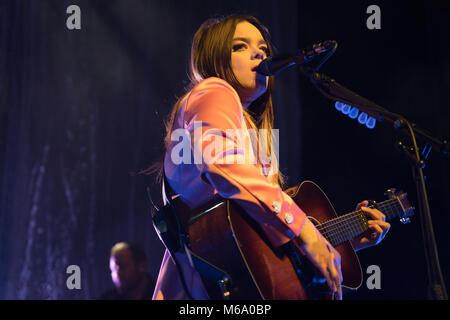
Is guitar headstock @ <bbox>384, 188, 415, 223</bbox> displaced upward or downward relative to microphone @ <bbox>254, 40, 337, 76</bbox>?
downward

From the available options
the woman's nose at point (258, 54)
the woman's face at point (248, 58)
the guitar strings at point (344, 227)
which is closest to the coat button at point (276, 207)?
the guitar strings at point (344, 227)

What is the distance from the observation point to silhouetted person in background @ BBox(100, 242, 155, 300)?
358 cm

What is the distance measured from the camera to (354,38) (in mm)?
3998

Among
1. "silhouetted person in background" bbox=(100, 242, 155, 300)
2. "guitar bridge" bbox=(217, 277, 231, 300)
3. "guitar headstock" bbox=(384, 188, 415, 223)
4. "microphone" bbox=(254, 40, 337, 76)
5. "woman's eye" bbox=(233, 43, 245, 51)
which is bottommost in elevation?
"silhouetted person in background" bbox=(100, 242, 155, 300)

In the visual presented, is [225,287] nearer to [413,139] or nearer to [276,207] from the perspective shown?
[276,207]

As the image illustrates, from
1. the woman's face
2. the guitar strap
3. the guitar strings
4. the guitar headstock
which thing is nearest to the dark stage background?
the guitar headstock

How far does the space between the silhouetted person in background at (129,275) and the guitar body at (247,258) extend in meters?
2.53

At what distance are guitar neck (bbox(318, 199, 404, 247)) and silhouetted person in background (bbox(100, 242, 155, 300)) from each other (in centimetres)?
222

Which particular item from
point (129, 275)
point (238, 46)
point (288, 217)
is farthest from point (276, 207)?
point (129, 275)

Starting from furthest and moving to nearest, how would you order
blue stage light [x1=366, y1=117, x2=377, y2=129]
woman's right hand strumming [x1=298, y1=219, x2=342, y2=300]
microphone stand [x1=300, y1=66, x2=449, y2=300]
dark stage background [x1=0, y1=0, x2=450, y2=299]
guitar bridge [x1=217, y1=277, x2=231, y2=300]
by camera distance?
dark stage background [x1=0, y1=0, x2=450, y2=299] < blue stage light [x1=366, y1=117, x2=377, y2=129] < microphone stand [x1=300, y1=66, x2=449, y2=300] < woman's right hand strumming [x1=298, y1=219, x2=342, y2=300] < guitar bridge [x1=217, y1=277, x2=231, y2=300]

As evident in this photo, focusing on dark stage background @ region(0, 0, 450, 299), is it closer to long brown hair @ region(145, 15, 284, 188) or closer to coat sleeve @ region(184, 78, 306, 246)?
long brown hair @ region(145, 15, 284, 188)
